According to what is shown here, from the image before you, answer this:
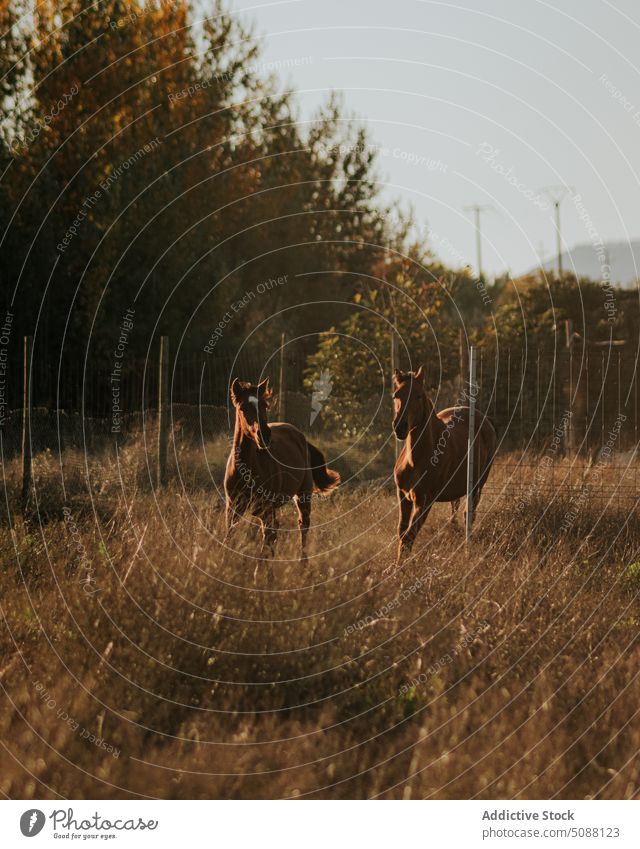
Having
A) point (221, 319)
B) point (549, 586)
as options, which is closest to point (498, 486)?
point (549, 586)

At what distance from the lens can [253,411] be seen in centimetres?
1011

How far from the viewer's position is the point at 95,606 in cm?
693

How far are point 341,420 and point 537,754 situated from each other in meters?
15.0

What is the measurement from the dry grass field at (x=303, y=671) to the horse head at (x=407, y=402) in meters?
1.38

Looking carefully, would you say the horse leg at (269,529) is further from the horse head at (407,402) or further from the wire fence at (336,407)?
the wire fence at (336,407)

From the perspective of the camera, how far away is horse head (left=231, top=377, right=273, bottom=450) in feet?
32.8

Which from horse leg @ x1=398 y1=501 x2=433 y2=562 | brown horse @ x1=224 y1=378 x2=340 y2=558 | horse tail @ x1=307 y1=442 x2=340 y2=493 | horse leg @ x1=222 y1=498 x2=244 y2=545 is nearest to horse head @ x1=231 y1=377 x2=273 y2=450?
brown horse @ x1=224 y1=378 x2=340 y2=558

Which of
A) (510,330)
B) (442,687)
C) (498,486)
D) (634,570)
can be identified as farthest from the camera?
(510,330)

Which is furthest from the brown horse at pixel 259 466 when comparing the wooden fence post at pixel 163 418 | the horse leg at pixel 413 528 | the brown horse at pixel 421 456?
the wooden fence post at pixel 163 418

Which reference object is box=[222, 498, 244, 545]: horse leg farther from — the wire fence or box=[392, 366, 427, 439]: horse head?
the wire fence

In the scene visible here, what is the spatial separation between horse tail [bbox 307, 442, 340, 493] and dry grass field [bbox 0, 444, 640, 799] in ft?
10.2

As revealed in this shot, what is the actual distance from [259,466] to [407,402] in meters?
1.81

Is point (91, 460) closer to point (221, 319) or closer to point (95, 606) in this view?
point (95, 606)

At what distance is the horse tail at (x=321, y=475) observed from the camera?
1242cm
